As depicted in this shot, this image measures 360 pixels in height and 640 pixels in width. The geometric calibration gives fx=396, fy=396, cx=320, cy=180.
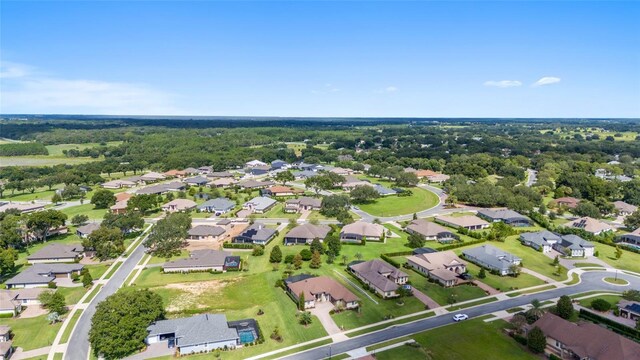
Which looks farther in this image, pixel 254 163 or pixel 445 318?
pixel 254 163

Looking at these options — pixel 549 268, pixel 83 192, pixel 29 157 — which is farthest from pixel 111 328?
pixel 29 157

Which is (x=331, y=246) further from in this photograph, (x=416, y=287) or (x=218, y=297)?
(x=218, y=297)

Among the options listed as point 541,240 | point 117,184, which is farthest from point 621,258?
point 117,184

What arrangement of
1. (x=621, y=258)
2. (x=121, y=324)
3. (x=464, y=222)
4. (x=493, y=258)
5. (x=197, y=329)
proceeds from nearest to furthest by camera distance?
(x=121, y=324) → (x=197, y=329) → (x=493, y=258) → (x=621, y=258) → (x=464, y=222)

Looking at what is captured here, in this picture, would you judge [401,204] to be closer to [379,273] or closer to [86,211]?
[379,273]

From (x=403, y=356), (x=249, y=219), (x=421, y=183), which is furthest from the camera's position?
(x=421, y=183)

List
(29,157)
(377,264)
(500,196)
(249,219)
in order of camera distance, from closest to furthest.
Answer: (377,264)
(249,219)
(500,196)
(29,157)

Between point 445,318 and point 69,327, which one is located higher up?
point 445,318
